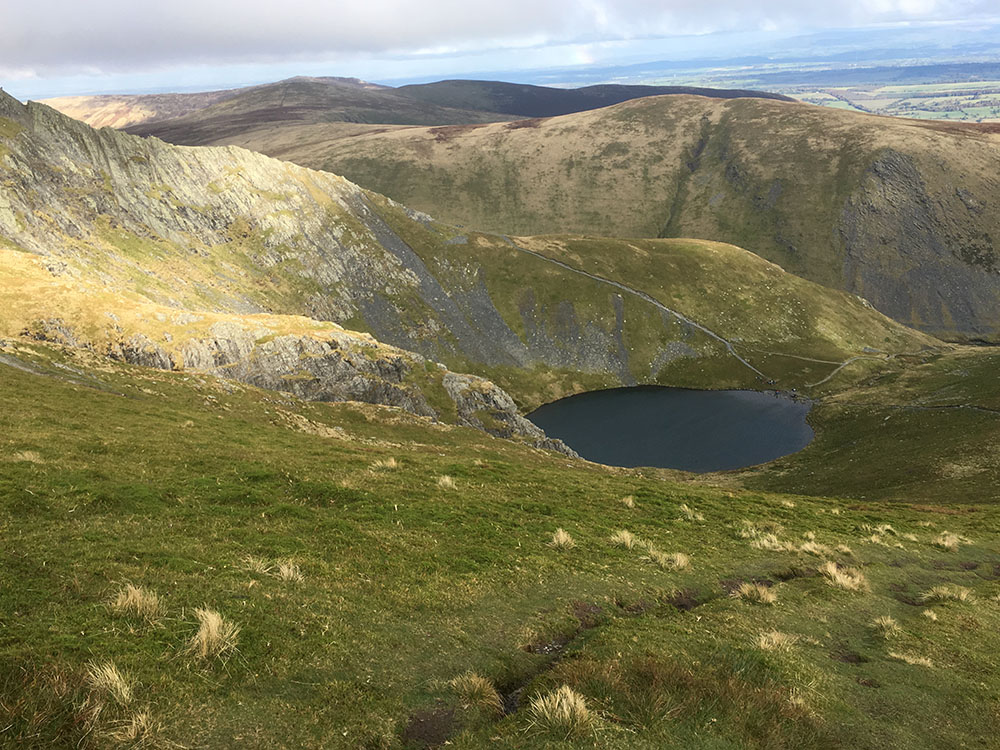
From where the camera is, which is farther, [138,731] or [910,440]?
[910,440]

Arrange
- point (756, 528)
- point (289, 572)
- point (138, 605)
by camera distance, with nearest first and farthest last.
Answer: point (138, 605), point (289, 572), point (756, 528)

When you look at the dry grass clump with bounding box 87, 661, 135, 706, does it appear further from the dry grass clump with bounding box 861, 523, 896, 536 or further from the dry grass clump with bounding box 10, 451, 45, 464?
the dry grass clump with bounding box 861, 523, 896, 536

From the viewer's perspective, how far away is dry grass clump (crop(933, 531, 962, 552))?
3195 centimetres

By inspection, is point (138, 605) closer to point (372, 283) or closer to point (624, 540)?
point (624, 540)

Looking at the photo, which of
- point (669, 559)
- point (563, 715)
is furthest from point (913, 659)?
point (563, 715)

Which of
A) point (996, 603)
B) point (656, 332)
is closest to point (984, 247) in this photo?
point (656, 332)

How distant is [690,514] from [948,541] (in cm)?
1715

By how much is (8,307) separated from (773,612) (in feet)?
252

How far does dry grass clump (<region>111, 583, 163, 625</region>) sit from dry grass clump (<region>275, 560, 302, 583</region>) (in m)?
3.16

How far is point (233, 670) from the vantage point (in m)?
9.91

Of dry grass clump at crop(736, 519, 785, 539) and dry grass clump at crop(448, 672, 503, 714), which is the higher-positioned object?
dry grass clump at crop(448, 672, 503, 714)

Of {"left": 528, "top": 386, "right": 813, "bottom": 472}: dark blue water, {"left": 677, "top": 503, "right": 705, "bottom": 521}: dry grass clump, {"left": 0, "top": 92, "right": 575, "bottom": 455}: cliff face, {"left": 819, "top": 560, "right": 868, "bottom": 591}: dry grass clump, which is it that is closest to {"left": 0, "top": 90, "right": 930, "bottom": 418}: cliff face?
{"left": 0, "top": 92, "right": 575, "bottom": 455}: cliff face

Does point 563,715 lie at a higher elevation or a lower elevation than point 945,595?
higher

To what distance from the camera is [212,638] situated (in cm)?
1016
